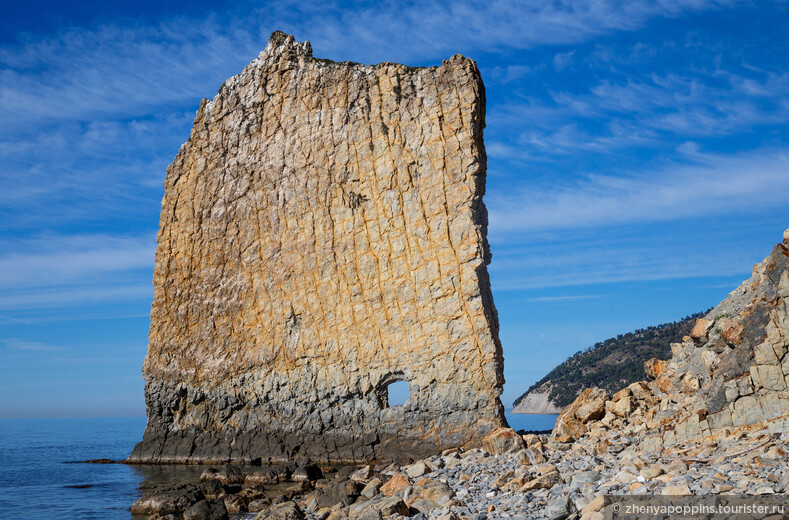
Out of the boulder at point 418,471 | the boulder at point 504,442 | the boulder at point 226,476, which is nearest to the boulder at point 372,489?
the boulder at point 418,471

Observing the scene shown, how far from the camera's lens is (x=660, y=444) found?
12.9m

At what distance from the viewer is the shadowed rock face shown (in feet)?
72.9

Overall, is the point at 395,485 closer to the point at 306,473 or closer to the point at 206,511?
the point at 206,511

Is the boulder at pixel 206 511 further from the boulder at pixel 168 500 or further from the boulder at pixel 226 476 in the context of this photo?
the boulder at pixel 226 476

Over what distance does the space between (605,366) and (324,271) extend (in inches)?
1772

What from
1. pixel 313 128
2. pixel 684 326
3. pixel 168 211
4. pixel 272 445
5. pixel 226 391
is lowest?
pixel 272 445

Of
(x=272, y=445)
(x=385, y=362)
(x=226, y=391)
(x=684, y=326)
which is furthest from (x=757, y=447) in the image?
(x=684, y=326)

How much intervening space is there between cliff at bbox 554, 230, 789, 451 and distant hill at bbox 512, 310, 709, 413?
35182mm

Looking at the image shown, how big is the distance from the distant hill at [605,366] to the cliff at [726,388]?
115 feet

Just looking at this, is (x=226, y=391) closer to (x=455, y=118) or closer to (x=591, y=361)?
(x=455, y=118)

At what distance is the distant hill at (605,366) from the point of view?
55.6m

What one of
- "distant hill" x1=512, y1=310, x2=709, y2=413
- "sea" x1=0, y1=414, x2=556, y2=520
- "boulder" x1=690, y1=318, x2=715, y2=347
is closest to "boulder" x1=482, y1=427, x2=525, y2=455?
"boulder" x1=690, y1=318, x2=715, y2=347

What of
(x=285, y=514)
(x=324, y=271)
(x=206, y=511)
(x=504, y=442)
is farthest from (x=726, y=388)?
(x=324, y=271)

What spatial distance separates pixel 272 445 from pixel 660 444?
15607 millimetres
